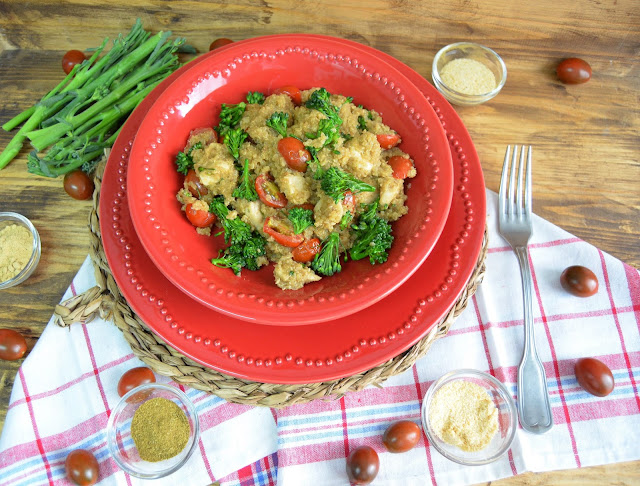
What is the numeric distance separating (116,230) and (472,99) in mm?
2531

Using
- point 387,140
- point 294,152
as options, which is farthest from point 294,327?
point 387,140

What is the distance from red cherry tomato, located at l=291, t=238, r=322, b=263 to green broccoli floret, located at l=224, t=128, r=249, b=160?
61 cm

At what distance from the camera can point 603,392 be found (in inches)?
135

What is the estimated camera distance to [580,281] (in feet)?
11.7

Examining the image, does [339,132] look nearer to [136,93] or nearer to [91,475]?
[136,93]

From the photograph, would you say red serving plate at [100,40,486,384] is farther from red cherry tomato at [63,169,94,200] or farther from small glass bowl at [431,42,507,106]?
small glass bowl at [431,42,507,106]

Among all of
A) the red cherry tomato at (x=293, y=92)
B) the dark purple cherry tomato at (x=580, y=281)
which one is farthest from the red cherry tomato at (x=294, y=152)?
the dark purple cherry tomato at (x=580, y=281)

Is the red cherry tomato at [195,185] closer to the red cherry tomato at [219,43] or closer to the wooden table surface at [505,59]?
the wooden table surface at [505,59]

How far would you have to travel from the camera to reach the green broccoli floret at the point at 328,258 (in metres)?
2.92

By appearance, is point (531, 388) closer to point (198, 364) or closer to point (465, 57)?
point (198, 364)

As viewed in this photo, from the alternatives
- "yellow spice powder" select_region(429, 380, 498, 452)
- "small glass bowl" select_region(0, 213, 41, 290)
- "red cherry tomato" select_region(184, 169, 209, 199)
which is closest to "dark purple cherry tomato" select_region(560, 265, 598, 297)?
"yellow spice powder" select_region(429, 380, 498, 452)

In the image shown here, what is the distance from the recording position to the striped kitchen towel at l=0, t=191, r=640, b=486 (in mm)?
3344

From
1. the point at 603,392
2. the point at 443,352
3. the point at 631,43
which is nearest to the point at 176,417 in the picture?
the point at 443,352

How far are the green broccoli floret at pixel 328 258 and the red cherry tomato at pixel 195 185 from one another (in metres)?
0.73
